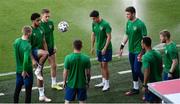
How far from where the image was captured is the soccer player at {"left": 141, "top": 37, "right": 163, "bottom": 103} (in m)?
10.2

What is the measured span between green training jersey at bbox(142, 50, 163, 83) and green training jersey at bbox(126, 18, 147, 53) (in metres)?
1.47

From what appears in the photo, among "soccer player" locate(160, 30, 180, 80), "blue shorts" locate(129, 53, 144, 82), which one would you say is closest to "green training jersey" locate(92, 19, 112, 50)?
"blue shorts" locate(129, 53, 144, 82)

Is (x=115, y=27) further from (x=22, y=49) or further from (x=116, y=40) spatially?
(x=22, y=49)

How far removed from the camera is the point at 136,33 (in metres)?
11.7

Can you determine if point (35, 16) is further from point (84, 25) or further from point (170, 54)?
point (84, 25)

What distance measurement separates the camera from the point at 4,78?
43.4 feet

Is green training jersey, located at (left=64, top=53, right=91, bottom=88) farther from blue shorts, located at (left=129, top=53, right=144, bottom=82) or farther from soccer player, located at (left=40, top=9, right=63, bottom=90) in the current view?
soccer player, located at (left=40, top=9, right=63, bottom=90)

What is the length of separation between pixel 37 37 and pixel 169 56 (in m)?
3.19

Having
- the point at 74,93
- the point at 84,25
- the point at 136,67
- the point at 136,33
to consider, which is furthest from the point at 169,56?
the point at 84,25

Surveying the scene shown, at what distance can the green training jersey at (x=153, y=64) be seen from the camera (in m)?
10.2

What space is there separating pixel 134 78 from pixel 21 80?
2.91 metres

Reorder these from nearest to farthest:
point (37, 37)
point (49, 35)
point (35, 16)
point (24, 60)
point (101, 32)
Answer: point (24, 60), point (35, 16), point (37, 37), point (101, 32), point (49, 35)

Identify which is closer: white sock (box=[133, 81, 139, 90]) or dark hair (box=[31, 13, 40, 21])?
dark hair (box=[31, 13, 40, 21])

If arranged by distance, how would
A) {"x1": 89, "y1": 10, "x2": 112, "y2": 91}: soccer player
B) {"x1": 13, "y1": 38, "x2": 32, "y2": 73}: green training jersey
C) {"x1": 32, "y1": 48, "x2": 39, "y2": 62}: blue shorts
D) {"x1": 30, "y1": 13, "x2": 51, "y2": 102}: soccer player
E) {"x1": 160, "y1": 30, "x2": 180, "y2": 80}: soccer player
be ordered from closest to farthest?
{"x1": 13, "y1": 38, "x2": 32, "y2": 73}: green training jersey → {"x1": 160, "y1": 30, "x2": 180, "y2": 80}: soccer player → {"x1": 30, "y1": 13, "x2": 51, "y2": 102}: soccer player → {"x1": 32, "y1": 48, "x2": 39, "y2": 62}: blue shorts → {"x1": 89, "y1": 10, "x2": 112, "y2": 91}: soccer player
